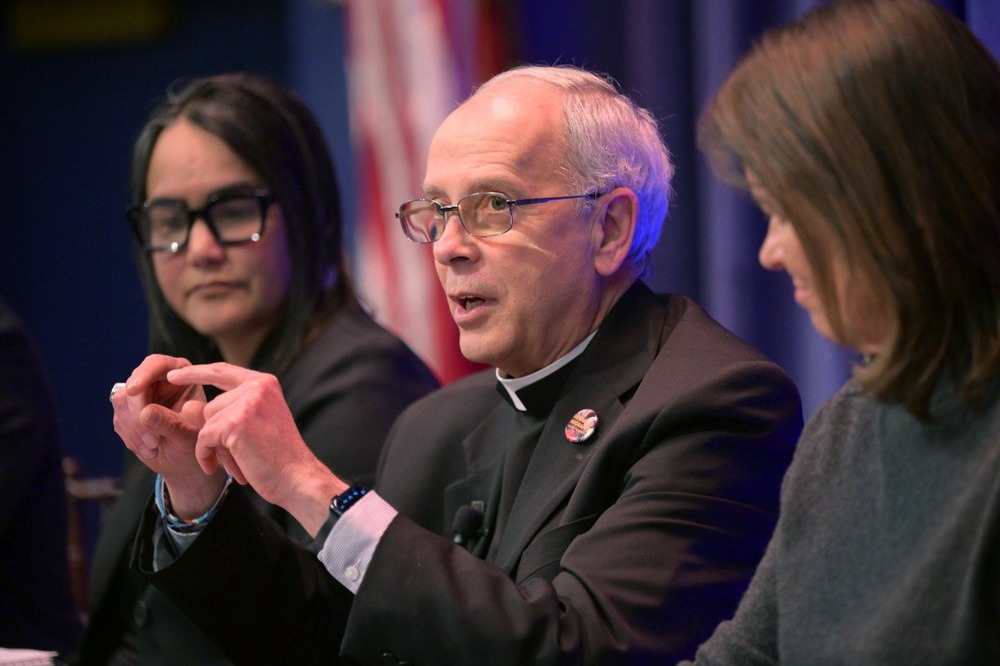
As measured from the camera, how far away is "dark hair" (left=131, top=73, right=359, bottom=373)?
287 cm

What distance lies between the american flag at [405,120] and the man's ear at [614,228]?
2230 millimetres

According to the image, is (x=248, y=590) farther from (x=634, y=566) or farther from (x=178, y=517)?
(x=634, y=566)

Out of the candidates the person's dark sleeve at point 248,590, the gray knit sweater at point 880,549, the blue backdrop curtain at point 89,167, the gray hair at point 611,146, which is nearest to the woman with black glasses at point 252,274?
the person's dark sleeve at point 248,590

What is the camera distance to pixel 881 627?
1.42m

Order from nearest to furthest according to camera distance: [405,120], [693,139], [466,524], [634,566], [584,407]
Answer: [634,566] → [584,407] → [466,524] → [693,139] → [405,120]

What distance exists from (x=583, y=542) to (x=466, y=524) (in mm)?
430

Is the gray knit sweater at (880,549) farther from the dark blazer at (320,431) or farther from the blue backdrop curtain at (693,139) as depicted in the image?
the blue backdrop curtain at (693,139)

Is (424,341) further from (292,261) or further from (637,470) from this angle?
(637,470)

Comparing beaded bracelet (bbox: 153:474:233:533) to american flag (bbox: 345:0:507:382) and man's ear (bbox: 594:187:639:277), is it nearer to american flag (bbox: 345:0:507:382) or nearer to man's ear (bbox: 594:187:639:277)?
man's ear (bbox: 594:187:639:277)

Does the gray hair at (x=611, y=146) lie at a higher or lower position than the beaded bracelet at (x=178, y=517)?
higher

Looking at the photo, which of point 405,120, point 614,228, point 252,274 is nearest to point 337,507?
point 614,228

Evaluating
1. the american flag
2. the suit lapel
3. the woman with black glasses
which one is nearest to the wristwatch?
the suit lapel

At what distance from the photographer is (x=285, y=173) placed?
2.88 m

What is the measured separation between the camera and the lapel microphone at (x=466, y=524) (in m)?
2.23
